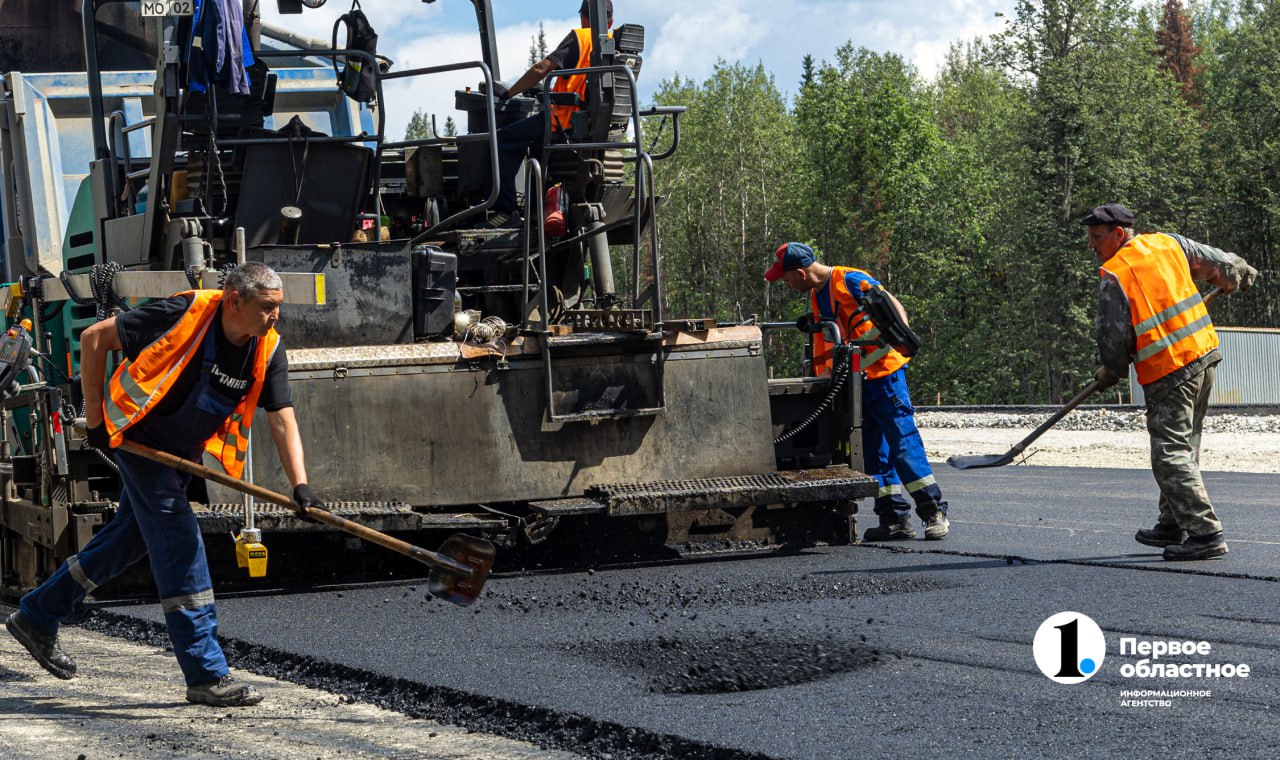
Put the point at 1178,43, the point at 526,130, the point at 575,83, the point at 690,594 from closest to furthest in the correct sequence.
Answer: the point at 690,594
the point at 526,130
the point at 575,83
the point at 1178,43

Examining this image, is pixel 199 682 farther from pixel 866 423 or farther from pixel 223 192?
pixel 866 423

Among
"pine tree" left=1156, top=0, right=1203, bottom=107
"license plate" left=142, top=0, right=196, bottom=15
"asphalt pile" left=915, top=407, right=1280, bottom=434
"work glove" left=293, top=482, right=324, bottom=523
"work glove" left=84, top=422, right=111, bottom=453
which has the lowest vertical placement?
"asphalt pile" left=915, top=407, right=1280, bottom=434

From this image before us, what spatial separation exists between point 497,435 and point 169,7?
7.63 ft

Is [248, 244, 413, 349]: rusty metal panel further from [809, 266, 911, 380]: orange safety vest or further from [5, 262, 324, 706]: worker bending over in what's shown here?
[809, 266, 911, 380]: orange safety vest

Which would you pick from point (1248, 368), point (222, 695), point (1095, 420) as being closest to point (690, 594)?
point (222, 695)

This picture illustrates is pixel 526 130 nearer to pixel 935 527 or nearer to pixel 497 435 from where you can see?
pixel 497 435

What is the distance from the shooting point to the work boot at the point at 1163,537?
265 inches

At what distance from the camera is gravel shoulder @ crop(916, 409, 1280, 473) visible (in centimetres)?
1548

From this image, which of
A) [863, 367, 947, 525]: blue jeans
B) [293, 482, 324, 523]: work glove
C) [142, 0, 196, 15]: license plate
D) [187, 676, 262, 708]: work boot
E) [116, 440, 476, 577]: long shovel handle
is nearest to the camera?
[187, 676, 262, 708]: work boot

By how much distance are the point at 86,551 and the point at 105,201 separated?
129 inches

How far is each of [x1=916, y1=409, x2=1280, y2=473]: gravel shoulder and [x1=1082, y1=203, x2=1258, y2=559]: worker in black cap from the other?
763 cm

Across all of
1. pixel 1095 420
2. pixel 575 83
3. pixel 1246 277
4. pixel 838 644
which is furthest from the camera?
pixel 1095 420

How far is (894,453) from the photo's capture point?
777 cm

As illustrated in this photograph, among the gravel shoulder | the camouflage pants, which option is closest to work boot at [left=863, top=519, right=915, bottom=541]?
the camouflage pants
